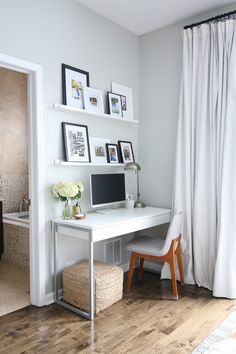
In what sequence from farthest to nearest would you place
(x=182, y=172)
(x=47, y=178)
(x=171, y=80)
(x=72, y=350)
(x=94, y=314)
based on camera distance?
(x=171, y=80) < (x=182, y=172) < (x=47, y=178) < (x=94, y=314) < (x=72, y=350)

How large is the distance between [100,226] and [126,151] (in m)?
1.30

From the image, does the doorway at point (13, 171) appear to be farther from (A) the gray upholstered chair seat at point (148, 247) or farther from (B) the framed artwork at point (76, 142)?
(A) the gray upholstered chair seat at point (148, 247)

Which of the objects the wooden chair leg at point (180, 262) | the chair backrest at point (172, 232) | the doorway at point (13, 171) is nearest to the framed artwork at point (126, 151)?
the chair backrest at point (172, 232)

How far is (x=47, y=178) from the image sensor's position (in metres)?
2.69

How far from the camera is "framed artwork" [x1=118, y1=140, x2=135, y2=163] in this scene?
3449mm

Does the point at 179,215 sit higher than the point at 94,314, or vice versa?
the point at 179,215

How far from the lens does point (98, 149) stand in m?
3.18

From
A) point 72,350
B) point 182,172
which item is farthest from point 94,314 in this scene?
point 182,172

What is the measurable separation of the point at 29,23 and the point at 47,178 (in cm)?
131

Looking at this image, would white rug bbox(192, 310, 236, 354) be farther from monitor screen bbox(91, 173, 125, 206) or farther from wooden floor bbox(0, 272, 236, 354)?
monitor screen bbox(91, 173, 125, 206)

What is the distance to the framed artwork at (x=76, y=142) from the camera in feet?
9.15

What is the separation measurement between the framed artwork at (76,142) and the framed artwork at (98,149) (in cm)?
11

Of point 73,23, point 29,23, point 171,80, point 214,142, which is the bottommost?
point 214,142

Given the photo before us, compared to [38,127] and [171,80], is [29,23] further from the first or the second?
[171,80]
